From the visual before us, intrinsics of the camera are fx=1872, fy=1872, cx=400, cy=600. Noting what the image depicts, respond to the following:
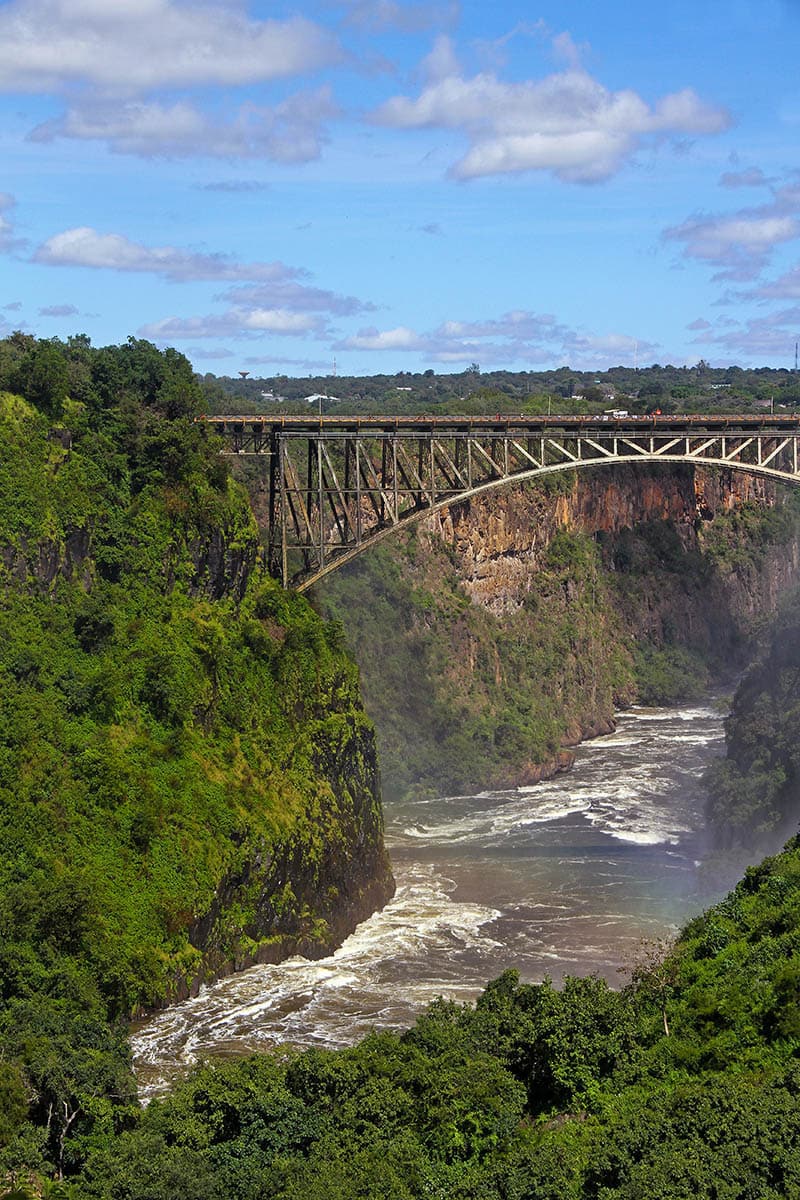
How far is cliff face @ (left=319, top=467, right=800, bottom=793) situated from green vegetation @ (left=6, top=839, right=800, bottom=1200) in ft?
130

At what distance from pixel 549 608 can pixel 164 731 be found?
41.9m

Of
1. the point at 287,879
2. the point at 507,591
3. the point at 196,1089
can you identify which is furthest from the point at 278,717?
the point at 507,591

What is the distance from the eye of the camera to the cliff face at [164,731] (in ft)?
141

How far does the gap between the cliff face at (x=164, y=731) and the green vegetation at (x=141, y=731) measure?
0.22 ft

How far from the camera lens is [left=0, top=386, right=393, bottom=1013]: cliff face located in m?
43.1

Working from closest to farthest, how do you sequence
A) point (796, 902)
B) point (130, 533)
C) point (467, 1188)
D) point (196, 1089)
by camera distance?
point (467, 1188) → point (196, 1089) → point (796, 902) → point (130, 533)

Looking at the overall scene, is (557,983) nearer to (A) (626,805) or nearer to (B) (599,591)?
(A) (626,805)

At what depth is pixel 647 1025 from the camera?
1264 inches

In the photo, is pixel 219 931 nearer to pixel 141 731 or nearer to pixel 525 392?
pixel 141 731

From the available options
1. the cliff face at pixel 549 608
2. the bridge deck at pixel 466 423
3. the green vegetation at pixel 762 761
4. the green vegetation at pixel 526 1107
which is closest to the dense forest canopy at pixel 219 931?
the green vegetation at pixel 526 1107

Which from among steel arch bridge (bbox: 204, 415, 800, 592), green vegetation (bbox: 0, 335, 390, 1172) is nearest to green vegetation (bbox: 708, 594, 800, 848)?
steel arch bridge (bbox: 204, 415, 800, 592)

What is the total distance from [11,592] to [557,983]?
1760 centimetres

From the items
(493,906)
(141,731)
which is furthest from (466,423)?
(141,731)

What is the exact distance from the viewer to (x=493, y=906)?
5431 cm
